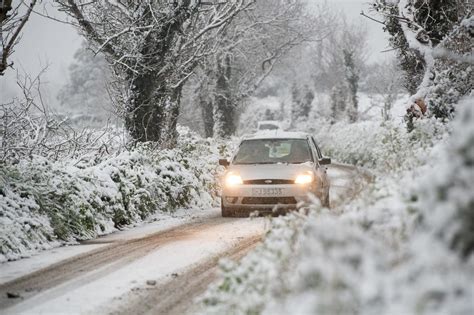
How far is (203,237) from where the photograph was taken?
970 centimetres

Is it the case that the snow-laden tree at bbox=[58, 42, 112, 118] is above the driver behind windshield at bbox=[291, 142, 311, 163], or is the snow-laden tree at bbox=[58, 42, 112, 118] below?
above

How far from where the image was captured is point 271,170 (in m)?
12.0

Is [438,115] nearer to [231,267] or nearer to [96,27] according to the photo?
[231,267]

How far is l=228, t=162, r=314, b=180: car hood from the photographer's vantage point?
11852mm

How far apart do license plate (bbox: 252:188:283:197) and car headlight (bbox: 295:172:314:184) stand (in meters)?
0.40

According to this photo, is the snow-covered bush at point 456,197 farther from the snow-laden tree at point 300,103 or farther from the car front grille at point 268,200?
the snow-laden tree at point 300,103

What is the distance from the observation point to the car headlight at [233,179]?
12055 millimetres

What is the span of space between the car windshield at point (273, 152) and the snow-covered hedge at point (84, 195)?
2084 mm

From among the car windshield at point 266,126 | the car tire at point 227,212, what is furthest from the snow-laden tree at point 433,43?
the car windshield at point 266,126

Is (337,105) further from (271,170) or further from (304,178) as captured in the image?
(304,178)

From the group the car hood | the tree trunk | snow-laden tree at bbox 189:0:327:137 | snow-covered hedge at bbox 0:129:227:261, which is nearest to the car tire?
the car hood

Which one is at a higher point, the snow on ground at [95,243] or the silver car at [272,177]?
the silver car at [272,177]

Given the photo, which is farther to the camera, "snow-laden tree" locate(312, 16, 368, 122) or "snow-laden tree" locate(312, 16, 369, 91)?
"snow-laden tree" locate(312, 16, 369, 91)

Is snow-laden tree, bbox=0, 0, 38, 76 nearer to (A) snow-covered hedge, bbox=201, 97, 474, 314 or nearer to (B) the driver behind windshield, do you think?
(B) the driver behind windshield
